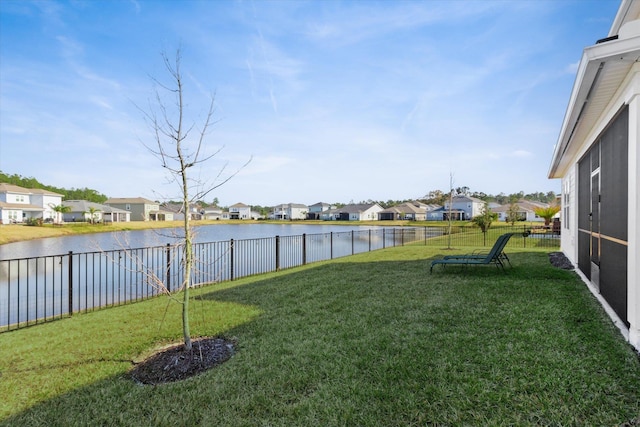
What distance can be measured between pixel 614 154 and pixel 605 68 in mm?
1541

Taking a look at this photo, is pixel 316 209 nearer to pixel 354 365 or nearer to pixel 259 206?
pixel 259 206

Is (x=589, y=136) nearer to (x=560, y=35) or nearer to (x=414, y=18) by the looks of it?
(x=560, y=35)

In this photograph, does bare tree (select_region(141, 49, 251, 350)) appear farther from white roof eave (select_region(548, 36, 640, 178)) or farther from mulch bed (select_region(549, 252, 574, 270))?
mulch bed (select_region(549, 252, 574, 270))

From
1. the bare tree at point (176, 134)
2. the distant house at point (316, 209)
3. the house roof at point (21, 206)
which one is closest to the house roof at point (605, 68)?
the bare tree at point (176, 134)

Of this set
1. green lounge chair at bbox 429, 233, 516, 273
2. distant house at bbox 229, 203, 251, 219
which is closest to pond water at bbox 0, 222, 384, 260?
green lounge chair at bbox 429, 233, 516, 273

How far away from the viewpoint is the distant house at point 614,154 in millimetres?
2963

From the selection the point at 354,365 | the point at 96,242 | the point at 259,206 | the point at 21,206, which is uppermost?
the point at 259,206

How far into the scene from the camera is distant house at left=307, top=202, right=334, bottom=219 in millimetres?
83900

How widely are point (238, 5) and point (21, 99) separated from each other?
8614 millimetres

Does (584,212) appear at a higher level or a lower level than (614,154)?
lower

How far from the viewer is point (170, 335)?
4367 mm

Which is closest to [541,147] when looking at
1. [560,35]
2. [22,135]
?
[560,35]

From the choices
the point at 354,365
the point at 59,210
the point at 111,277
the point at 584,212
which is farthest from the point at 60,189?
the point at 584,212

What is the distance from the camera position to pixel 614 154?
13.4ft
